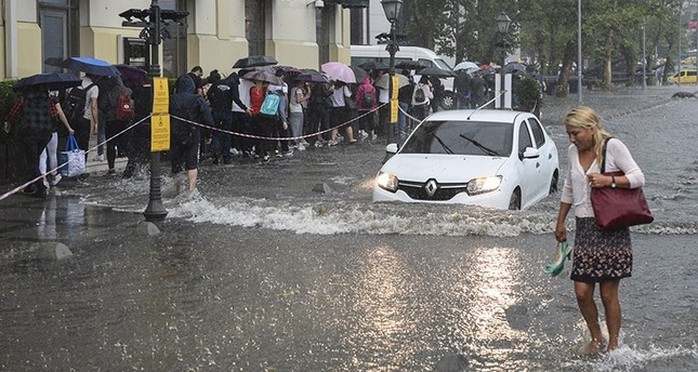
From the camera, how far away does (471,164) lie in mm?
13828

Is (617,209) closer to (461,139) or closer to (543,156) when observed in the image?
(461,139)

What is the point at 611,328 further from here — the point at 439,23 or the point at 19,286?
the point at 439,23

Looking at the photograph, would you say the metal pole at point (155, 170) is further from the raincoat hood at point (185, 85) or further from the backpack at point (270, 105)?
the backpack at point (270, 105)

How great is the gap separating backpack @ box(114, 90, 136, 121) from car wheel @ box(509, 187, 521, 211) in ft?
25.4

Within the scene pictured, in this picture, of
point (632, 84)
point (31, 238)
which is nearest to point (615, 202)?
point (31, 238)

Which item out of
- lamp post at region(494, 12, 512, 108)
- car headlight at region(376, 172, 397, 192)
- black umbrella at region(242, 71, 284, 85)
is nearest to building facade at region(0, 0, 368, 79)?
black umbrella at region(242, 71, 284, 85)

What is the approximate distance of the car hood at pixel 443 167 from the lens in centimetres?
1351

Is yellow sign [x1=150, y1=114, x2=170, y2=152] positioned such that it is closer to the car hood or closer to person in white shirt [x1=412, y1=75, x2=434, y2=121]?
the car hood

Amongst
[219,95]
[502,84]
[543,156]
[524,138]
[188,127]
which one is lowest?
[543,156]

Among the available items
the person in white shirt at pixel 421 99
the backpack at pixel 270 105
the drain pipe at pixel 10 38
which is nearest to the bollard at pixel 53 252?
the backpack at pixel 270 105

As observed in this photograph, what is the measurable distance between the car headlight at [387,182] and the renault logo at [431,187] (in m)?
0.46

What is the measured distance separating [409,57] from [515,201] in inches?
1152

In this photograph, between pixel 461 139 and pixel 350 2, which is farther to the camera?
pixel 350 2

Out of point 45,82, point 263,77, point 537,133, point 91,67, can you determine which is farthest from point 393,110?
point 45,82
